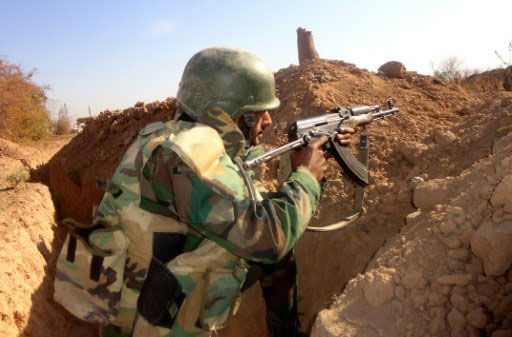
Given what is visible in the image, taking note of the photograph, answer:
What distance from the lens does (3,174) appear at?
22.5ft

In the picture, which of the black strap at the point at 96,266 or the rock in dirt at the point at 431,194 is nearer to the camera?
the black strap at the point at 96,266

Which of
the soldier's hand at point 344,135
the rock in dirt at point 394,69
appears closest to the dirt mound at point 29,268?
the soldier's hand at point 344,135

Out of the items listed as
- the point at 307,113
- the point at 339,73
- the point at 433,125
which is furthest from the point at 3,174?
the point at 433,125

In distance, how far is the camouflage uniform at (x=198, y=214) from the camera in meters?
1.63

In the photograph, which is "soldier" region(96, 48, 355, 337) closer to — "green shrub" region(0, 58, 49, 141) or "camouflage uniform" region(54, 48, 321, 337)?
"camouflage uniform" region(54, 48, 321, 337)

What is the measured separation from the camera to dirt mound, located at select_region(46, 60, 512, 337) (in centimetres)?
355

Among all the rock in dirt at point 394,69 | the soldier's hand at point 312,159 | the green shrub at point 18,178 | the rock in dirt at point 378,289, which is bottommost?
the green shrub at point 18,178

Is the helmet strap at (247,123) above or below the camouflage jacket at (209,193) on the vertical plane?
above

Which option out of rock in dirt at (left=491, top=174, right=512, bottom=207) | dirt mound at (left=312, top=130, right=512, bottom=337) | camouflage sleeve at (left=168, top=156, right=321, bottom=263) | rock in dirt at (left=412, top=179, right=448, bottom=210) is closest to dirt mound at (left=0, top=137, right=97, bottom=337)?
camouflage sleeve at (left=168, top=156, right=321, bottom=263)

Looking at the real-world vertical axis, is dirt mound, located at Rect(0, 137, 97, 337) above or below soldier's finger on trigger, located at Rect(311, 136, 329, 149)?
below

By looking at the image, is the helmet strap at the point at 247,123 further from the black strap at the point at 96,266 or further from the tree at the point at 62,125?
the tree at the point at 62,125

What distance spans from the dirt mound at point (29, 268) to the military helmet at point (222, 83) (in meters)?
2.62

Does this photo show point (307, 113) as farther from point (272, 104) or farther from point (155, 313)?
point (155, 313)

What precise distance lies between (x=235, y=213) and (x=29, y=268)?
126 inches
